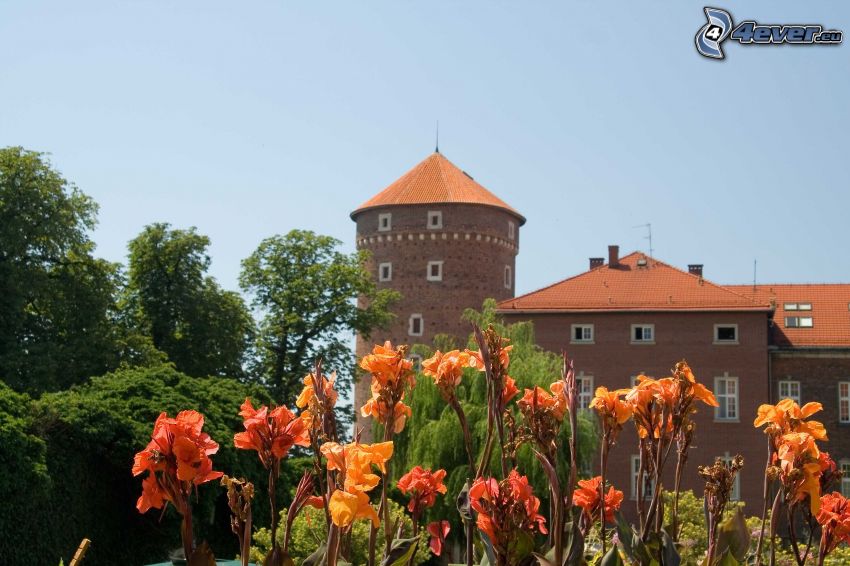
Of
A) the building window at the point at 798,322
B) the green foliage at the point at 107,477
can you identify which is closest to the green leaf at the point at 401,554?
the green foliage at the point at 107,477

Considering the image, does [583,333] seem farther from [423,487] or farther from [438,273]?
[423,487]

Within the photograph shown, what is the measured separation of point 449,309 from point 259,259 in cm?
1246

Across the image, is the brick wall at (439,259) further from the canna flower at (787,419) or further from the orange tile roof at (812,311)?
the canna flower at (787,419)

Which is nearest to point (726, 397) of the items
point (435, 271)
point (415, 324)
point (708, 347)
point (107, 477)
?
point (708, 347)

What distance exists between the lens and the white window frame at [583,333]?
46156 mm

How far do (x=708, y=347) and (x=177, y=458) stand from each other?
43.5 metres

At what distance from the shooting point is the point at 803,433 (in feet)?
12.6

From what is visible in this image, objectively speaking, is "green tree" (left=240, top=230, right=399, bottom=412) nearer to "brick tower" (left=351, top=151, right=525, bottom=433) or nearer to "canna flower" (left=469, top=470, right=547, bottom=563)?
"brick tower" (left=351, top=151, right=525, bottom=433)

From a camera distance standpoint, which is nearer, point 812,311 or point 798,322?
point 798,322

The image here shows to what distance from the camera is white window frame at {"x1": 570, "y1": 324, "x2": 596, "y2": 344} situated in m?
46.2

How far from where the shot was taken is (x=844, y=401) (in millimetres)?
45281

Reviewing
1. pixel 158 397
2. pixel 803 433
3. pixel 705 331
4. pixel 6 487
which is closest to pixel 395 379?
pixel 803 433

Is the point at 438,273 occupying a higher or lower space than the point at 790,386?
higher

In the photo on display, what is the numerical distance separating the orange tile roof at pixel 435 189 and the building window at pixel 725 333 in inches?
578
